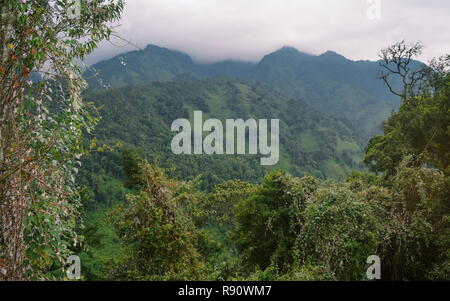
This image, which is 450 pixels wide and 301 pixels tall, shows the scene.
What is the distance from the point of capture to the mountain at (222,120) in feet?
215

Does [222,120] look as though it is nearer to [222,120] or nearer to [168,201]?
[222,120]

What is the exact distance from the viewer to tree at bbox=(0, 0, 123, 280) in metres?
3.28

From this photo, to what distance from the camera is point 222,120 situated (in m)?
102

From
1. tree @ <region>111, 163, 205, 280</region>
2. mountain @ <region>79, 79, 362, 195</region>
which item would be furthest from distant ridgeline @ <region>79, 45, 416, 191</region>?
tree @ <region>111, 163, 205, 280</region>

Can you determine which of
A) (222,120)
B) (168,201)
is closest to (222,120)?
(222,120)

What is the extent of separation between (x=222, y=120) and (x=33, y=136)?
99619mm

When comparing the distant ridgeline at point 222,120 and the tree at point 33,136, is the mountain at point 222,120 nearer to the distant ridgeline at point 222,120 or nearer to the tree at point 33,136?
the distant ridgeline at point 222,120

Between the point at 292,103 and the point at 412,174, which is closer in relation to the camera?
the point at 412,174

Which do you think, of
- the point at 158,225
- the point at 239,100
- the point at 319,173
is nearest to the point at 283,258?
the point at 158,225

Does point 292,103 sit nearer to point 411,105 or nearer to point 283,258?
point 411,105

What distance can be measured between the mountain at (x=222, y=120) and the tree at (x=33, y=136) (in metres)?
46.1

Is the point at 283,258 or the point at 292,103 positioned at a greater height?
the point at 292,103
